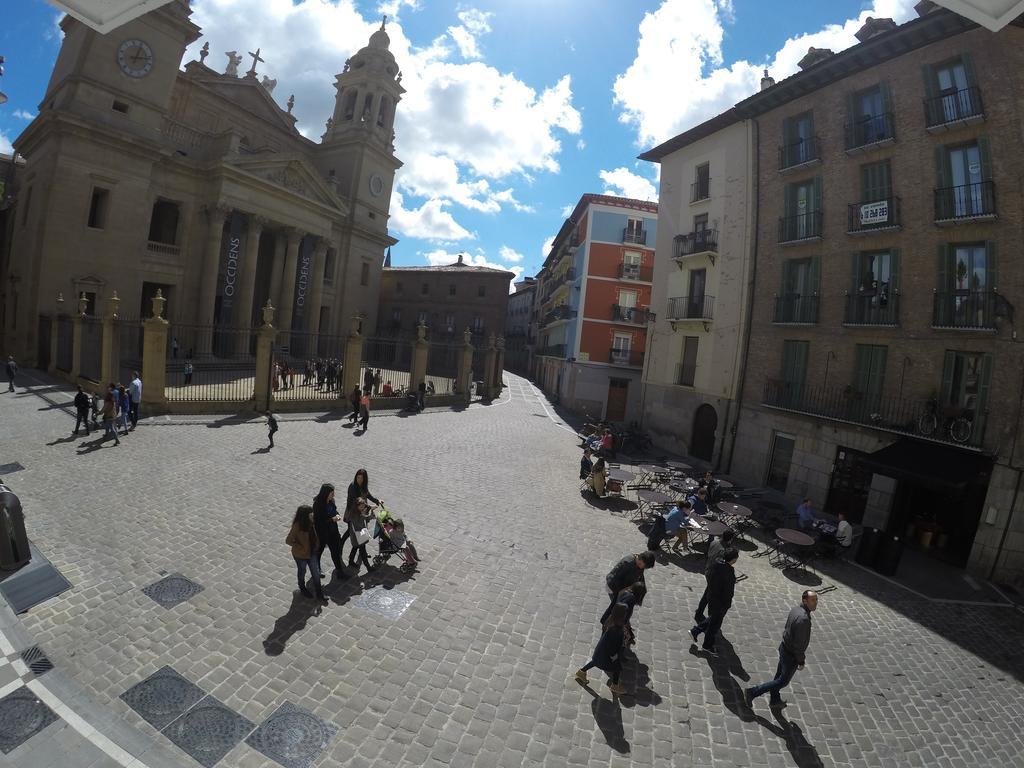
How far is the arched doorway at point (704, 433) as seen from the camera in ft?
68.5

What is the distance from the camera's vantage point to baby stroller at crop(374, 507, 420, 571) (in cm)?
816

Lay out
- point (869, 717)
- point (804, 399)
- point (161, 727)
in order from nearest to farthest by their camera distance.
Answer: point (161, 727), point (869, 717), point (804, 399)

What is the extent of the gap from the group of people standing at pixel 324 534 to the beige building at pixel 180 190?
2223cm

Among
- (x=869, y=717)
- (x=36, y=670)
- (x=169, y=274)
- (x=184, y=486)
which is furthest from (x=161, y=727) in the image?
(x=169, y=274)

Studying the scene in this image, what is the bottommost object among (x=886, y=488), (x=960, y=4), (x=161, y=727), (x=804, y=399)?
(x=161, y=727)

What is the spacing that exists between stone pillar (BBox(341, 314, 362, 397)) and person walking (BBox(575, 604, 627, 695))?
60.7 feet

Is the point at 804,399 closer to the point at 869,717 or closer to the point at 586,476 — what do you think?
the point at 586,476

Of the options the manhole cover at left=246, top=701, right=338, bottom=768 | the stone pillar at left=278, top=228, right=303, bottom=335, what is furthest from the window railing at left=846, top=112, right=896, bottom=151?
the stone pillar at left=278, top=228, right=303, bottom=335

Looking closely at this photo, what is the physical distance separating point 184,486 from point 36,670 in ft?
19.1

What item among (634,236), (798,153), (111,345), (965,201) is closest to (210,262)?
(111,345)

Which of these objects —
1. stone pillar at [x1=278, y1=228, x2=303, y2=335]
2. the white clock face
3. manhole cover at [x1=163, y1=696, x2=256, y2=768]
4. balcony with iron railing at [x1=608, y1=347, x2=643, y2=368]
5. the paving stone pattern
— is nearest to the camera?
manhole cover at [x1=163, y1=696, x2=256, y2=768]

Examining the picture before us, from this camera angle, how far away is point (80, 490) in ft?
32.3

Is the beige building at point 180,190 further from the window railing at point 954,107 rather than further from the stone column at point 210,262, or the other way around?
the window railing at point 954,107

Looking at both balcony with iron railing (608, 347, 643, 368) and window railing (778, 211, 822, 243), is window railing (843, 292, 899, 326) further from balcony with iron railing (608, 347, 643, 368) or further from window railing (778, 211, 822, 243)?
balcony with iron railing (608, 347, 643, 368)
